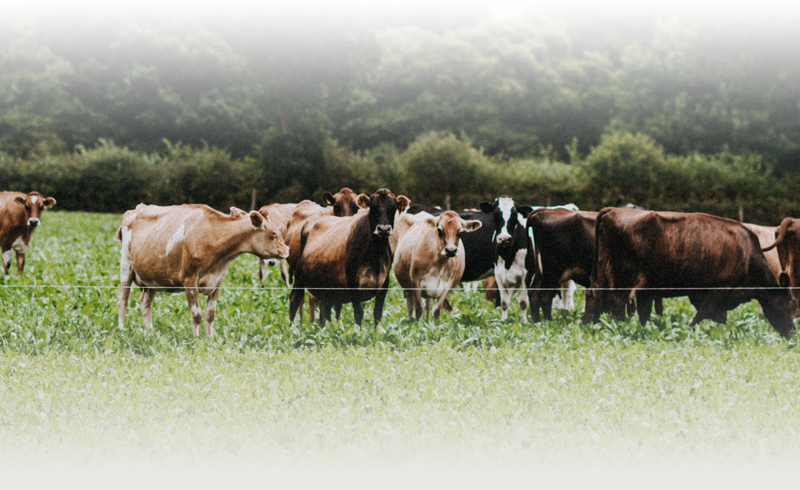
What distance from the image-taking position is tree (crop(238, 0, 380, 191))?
37531 mm

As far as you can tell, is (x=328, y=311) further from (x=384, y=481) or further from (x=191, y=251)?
(x=384, y=481)

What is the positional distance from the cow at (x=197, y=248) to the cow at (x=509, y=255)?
330 centimetres

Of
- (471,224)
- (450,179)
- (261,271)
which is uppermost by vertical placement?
(450,179)

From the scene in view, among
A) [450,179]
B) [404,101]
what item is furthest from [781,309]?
[404,101]

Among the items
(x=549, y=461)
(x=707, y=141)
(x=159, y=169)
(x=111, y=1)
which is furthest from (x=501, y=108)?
(x=549, y=461)

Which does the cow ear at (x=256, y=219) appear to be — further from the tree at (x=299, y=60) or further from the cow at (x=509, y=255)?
the tree at (x=299, y=60)

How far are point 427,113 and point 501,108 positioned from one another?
4.61 m

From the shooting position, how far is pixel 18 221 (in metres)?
16.0

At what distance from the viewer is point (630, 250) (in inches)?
396

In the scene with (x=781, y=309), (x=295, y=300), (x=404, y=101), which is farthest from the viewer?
(x=404, y=101)

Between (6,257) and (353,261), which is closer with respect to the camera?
(353,261)

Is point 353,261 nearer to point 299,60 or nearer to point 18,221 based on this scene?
point 18,221

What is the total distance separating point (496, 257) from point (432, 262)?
1.06 meters

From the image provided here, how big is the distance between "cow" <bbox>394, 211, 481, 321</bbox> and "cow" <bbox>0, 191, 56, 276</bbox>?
819 cm
